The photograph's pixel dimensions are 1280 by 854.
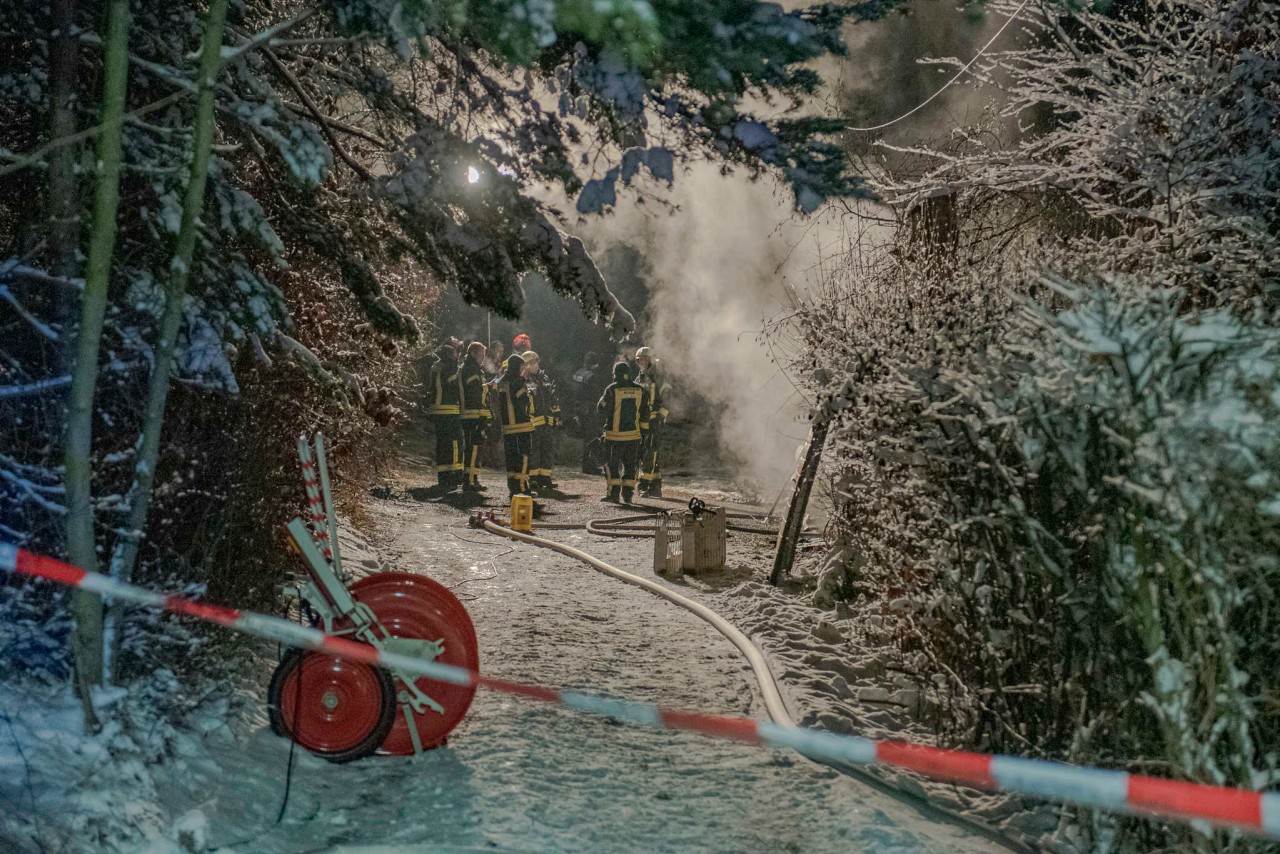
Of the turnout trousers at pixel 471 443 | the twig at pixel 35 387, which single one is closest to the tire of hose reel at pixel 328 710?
the twig at pixel 35 387

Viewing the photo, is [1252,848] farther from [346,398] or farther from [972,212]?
[972,212]

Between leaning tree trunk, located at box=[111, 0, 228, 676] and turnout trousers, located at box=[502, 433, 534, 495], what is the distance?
11.1 m

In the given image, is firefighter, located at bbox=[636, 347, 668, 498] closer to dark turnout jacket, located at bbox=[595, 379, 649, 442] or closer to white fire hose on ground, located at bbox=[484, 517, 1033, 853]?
dark turnout jacket, located at bbox=[595, 379, 649, 442]

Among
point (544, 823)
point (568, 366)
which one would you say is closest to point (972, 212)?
point (544, 823)

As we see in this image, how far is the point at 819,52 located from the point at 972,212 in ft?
19.4

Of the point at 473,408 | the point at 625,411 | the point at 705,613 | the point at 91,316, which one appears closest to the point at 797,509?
the point at 705,613

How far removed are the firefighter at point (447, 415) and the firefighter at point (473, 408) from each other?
0.15 metres

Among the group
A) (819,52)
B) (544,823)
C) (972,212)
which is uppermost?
(972,212)

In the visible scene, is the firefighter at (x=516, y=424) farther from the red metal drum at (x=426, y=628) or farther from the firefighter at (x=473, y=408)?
the red metal drum at (x=426, y=628)

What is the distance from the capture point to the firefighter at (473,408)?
631 inches

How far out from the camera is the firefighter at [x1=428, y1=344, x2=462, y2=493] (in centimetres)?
1564

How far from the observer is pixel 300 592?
13.9 feet

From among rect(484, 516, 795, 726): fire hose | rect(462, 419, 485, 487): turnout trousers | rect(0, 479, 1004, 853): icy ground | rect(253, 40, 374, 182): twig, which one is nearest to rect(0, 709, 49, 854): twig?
rect(0, 479, 1004, 853): icy ground

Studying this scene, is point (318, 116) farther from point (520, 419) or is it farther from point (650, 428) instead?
point (650, 428)
